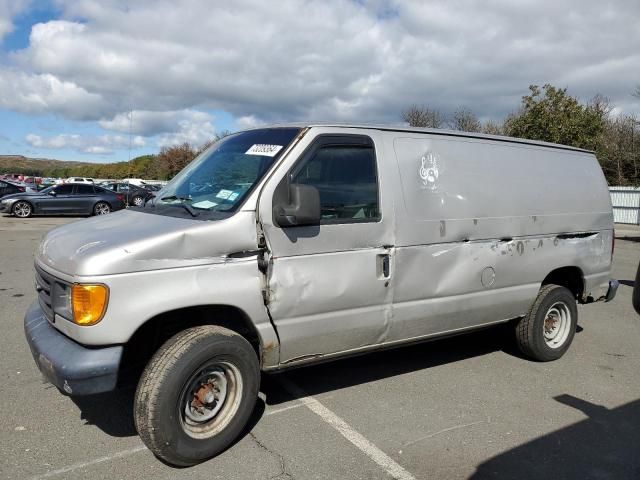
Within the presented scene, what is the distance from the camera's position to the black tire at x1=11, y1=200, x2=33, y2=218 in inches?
845

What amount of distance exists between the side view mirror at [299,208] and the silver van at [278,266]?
10 mm

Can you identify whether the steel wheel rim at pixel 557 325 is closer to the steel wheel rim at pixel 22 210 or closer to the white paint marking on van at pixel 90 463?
the white paint marking on van at pixel 90 463

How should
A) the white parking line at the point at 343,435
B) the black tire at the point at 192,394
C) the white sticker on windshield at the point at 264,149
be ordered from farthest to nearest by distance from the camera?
the white sticker on windshield at the point at 264,149, the white parking line at the point at 343,435, the black tire at the point at 192,394

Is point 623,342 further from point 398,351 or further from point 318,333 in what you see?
point 318,333

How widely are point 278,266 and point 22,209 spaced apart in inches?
853

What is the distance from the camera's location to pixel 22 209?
71.2 feet

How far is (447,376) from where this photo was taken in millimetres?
5008

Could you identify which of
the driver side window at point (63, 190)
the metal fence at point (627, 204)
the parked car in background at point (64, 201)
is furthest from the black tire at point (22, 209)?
the metal fence at point (627, 204)

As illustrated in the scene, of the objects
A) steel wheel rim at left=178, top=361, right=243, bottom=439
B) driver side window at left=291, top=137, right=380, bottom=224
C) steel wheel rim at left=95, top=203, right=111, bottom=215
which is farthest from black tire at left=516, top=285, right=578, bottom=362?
steel wheel rim at left=95, top=203, right=111, bottom=215

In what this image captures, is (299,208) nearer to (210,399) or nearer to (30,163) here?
(210,399)

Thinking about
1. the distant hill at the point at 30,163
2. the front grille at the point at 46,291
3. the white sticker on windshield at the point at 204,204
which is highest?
the distant hill at the point at 30,163

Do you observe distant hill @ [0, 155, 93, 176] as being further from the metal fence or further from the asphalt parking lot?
the asphalt parking lot

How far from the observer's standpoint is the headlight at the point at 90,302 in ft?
9.91

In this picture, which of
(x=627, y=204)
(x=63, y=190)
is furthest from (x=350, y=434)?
(x=627, y=204)
